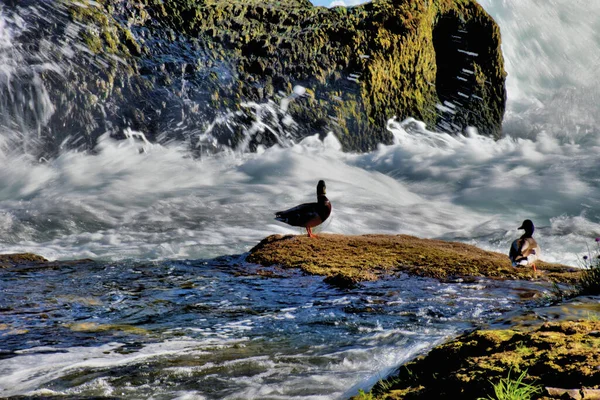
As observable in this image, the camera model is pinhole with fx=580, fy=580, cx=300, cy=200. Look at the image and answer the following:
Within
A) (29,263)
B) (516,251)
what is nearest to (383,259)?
(516,251)

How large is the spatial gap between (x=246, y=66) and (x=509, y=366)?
1796 centimetres

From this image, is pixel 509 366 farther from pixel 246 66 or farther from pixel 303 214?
pixel 246 66

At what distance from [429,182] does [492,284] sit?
13.7 m

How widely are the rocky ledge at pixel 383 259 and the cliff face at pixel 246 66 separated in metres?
10.0

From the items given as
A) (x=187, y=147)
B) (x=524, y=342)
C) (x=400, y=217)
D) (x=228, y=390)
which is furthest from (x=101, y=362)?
(x=187, y=147)

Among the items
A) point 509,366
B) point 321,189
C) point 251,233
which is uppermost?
point 509,366

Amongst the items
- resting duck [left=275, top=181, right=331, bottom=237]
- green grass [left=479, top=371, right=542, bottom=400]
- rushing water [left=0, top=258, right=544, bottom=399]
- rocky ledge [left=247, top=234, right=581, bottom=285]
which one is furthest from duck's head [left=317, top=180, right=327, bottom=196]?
green grass [left=479, top=371, right=542, bottom=400]

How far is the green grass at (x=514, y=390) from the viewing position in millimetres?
2164

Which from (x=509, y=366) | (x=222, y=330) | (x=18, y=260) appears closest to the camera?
(x=509, y=366)

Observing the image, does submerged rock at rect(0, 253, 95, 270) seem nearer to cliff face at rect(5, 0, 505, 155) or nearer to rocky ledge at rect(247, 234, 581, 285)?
rocky ledge at rect(247, 234, 581, 285)

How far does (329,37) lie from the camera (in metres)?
20.3

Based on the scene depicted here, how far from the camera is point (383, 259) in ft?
26.5

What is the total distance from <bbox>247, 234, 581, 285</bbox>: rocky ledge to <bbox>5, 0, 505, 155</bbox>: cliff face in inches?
394

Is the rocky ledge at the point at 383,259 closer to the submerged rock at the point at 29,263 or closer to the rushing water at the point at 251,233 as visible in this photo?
the rushing water at the point at 251,233
